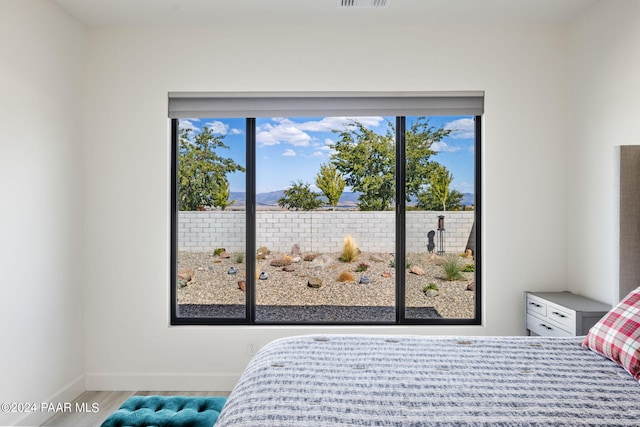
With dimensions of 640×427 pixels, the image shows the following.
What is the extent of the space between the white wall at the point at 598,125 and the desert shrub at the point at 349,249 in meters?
1.59

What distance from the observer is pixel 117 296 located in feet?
11.2

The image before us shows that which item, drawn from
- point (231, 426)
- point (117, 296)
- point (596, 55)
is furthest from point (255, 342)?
point (596, 55)

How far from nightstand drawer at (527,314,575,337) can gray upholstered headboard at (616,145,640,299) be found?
1.59 ft

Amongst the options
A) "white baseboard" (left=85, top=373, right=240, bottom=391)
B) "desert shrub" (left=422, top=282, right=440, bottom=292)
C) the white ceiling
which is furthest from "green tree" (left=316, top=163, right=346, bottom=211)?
"white baseboard" (left=85, top=373, right=240, bottom=391)

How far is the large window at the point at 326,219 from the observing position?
11.6 ft

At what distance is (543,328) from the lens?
120 inches

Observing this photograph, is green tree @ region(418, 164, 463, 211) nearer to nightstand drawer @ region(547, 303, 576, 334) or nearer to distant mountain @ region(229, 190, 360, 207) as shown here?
distant mountain @ region(229, 190, 360, 207)

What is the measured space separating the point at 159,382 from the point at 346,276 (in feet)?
5.34

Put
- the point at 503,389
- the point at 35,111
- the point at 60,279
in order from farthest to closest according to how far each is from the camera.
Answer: the point at 60,279
the point at 35,111
the point at 503,389

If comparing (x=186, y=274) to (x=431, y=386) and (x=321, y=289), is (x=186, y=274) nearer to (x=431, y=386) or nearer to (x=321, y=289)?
(x=321, y=289)

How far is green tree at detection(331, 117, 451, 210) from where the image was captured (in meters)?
3.54

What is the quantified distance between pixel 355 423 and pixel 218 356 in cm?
230

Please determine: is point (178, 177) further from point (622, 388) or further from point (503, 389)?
point (622, 388)

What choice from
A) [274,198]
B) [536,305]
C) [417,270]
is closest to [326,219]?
[274,198]
